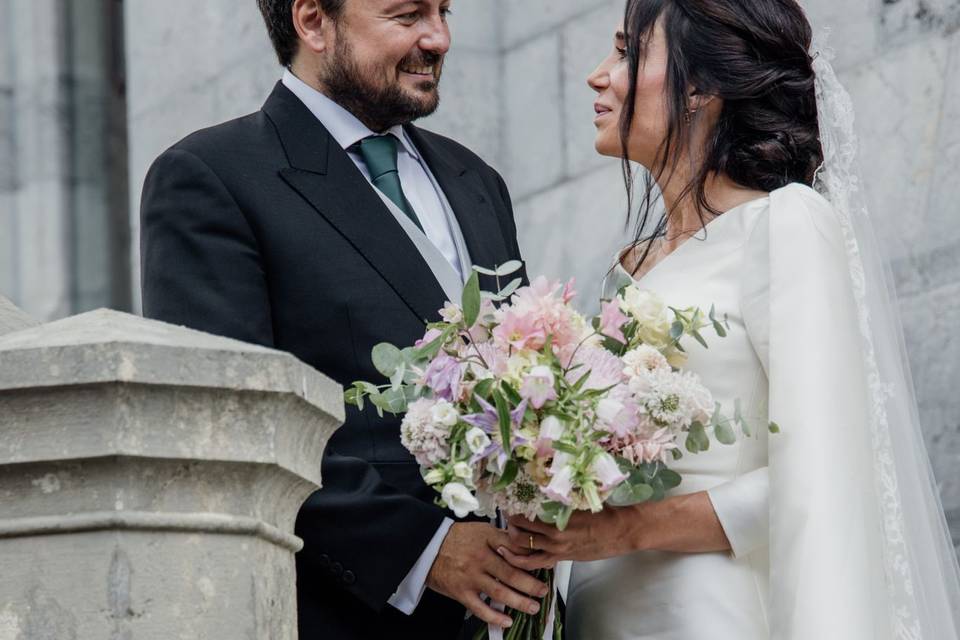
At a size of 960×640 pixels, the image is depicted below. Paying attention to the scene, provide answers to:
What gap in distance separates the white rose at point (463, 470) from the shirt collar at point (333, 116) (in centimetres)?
110

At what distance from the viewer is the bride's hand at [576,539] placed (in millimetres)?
3342

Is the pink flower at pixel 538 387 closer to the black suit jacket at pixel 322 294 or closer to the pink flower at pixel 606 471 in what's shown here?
the pink flower at pixel 606 471

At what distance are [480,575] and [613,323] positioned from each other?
0.54 meters

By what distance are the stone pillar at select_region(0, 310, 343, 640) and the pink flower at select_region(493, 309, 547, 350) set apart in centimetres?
68

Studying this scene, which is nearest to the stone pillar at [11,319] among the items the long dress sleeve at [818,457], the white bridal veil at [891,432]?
the long dress sleeve at [818,457]

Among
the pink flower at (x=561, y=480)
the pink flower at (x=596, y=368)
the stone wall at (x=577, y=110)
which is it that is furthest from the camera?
the stone wall at (x=577, y=110)

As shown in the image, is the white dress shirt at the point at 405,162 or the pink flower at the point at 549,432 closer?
the pink flower at the point at 549,432

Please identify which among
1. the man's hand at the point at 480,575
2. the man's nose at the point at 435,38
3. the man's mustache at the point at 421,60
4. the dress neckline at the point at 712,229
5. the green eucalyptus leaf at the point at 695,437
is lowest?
the man's hand at the point at 480,575

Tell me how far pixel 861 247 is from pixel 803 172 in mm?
274

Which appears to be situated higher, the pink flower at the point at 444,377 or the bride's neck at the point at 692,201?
the bride's neck at the point at 692,201

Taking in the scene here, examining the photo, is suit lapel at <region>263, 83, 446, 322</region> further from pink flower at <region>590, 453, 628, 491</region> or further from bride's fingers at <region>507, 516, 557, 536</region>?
pink flower at <region>590, 453, 628, 491</region>

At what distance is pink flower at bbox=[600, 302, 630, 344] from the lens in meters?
3.31

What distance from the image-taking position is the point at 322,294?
3680 mm

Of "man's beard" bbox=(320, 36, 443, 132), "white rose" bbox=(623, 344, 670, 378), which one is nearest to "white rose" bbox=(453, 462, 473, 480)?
"white rose" bbox=(623, 344, 670, 378)
